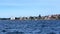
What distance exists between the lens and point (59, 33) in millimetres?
34219

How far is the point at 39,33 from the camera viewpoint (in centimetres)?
3472

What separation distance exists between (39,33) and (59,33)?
2306 mm
